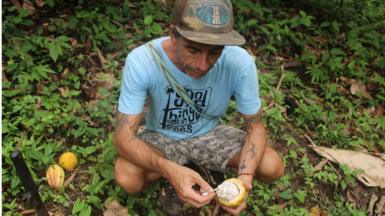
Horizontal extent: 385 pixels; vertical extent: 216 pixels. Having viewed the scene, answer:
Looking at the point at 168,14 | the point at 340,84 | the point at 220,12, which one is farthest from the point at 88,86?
the point at 340,84

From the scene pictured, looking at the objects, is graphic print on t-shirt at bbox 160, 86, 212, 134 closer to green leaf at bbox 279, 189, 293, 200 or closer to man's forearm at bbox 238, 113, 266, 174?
man's forearm at bbox 238, 113, 266, 174

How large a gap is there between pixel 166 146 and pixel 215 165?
0.42m

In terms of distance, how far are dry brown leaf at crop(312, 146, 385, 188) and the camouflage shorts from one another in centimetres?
125

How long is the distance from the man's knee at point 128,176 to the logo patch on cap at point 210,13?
1.24m

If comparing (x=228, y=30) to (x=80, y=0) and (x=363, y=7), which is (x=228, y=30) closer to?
(x=80, y=0)

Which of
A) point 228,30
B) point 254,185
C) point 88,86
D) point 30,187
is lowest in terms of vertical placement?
point 254,185

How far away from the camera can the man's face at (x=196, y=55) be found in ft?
9.06

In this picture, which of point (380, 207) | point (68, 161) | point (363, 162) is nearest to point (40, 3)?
point (68, 161)

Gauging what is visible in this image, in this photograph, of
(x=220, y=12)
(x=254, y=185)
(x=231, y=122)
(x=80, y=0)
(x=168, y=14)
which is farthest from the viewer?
(x=168, y=14)

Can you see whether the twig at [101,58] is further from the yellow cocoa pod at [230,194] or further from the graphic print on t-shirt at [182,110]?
the yellow cocoa pod at [230,194]

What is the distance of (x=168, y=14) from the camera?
579 centimetres

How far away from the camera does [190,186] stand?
2902mm

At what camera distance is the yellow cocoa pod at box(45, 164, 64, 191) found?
12.2ft

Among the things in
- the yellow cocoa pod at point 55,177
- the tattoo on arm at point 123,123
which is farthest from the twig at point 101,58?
the tattoo on arm at point 123,123
